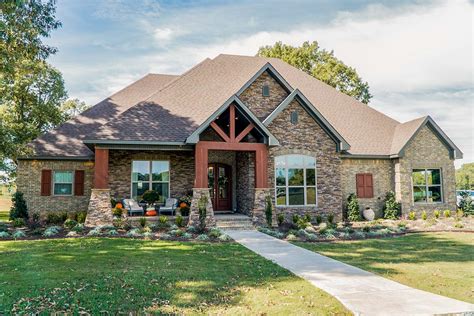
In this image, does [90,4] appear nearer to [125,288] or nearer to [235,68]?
[125,288]

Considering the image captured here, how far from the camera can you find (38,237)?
468 inches

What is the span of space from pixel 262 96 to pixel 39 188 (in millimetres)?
11439

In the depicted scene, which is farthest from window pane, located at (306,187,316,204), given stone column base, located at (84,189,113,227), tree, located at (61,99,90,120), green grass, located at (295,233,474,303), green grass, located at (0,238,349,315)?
tree, located at (61,99,90,120)

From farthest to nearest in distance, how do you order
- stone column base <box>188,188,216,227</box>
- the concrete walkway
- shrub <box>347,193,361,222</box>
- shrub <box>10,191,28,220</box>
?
shrub <box>347,193,361,222</box> < shrub <box>10,191,28,220</box> < stone column base <box>188,188,216,227</box> < the concrete walkway

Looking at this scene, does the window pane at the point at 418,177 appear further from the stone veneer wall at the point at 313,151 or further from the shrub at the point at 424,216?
the stone veneer wall at the point at 313,151

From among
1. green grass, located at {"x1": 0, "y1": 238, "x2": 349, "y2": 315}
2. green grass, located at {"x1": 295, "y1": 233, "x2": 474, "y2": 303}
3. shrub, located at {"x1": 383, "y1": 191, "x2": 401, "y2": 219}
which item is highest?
shrub, located at {"x1": 383, "y1": 191, "x2": 401, "y2": 219}

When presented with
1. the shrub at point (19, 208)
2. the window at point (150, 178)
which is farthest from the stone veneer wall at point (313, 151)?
the shrub at point (19, 208)

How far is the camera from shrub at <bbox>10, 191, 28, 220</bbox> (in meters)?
15.9

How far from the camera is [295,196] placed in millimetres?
16734

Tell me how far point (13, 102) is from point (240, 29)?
70.5ft

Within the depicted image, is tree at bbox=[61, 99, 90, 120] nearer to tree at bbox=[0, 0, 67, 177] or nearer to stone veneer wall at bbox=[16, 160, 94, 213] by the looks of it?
tree at bbox=[0, 0, 67, 177]

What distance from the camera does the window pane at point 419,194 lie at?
1877 centimetres

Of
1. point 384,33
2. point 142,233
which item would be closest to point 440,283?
point 384,33

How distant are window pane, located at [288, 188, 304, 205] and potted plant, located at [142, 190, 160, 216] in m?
6.16
